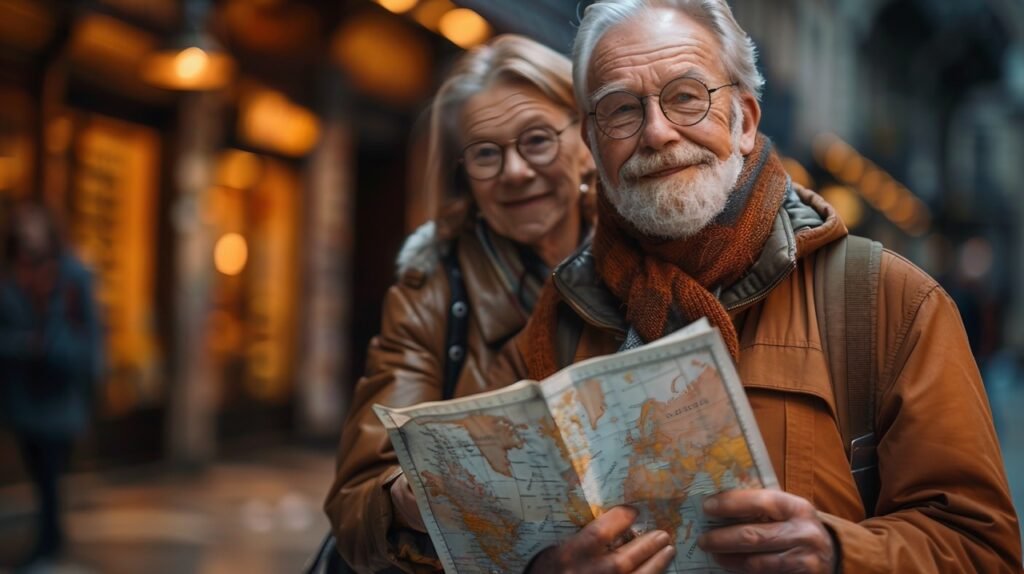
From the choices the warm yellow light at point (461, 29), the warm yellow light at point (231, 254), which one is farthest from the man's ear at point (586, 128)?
the warm yellow light at point (231, 254)

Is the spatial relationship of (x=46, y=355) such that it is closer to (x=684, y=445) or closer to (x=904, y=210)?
(x=684, y=445)

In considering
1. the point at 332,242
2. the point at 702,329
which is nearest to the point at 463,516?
the point at 702,329

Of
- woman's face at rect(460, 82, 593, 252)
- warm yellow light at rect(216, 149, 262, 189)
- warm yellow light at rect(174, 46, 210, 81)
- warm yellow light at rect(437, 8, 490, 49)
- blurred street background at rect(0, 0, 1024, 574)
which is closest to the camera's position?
woman's face at rect(460, 82, 593, 252)

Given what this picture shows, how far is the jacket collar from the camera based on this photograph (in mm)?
1800

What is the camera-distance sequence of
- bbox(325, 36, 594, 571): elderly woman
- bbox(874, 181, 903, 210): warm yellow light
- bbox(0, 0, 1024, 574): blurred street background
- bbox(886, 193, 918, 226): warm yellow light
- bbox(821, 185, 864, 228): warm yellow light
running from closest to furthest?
bbox(325, 36, 594, 571): elderly woman → bbox(0, 0, 1024, 574): blurred street background → bbox(821, 185, 864, 228): warm yellow light → bbox(874, 181, 903, 210): warm yellow light → bbox(886, 193, 918, 226): warm yellow light

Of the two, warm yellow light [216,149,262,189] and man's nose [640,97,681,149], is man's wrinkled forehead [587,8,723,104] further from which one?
warm yellow light [216,149,262,189]

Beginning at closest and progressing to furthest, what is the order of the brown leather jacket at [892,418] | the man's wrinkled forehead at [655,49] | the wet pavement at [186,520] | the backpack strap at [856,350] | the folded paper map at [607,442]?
the folded paper map at [607,442] → the brown leather jacket at [892,418] → the backpack strap at [856,350] → the man's wrinkled forehead at [655,49] → the wet pavement at [186,520]

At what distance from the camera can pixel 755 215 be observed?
1.84 metres

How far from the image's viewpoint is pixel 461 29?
23.1 ft

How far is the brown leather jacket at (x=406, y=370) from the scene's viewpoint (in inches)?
83.7

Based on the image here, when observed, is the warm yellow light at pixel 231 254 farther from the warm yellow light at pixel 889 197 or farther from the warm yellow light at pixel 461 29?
the warm yellow light at pixel 889 197

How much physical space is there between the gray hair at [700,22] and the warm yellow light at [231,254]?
839 centimetres

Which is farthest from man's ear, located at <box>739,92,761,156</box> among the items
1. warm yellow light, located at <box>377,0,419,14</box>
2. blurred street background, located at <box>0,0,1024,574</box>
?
warm yellow light, located at <box>377,0,419,14</box>

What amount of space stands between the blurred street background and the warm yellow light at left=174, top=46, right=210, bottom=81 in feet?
0.06
